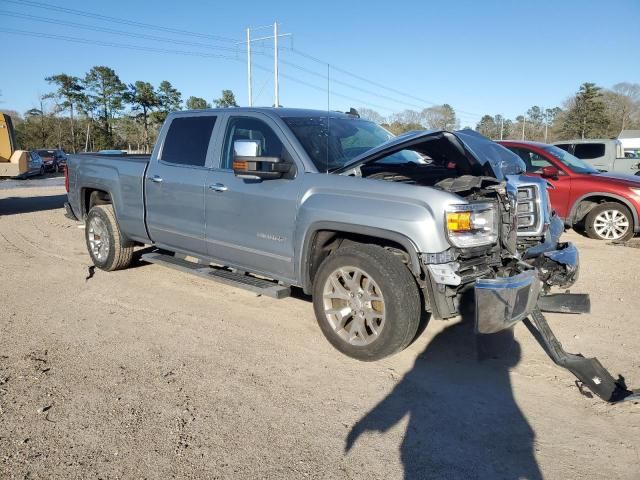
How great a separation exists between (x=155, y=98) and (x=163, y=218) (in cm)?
5329

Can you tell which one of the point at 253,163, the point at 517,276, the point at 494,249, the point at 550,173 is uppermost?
the point at 253,163

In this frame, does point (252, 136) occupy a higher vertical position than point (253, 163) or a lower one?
higher

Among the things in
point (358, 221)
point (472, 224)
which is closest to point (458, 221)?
point (472, 224)

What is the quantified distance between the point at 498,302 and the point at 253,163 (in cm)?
219

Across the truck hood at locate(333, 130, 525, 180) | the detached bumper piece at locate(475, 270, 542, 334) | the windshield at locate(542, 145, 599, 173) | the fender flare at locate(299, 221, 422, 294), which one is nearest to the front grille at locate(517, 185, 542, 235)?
the truck hood at locate(333, 130, 525, 180)

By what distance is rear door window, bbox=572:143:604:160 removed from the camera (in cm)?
1428

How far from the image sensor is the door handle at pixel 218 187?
4.85 meters

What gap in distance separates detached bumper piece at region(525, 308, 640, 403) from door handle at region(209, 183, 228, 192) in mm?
2893

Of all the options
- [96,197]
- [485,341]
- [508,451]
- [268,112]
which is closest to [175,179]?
[268,112]

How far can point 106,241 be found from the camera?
656 centimetres

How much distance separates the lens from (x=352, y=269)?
3928mm

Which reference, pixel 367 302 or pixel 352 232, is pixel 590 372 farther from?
pixel 352 232

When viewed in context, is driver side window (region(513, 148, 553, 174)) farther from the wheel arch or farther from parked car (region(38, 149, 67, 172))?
parked car (region(38, 149, 67, 172))

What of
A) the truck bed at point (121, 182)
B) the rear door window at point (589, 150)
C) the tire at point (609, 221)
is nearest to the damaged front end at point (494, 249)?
the truck bed at point (121, 182)
